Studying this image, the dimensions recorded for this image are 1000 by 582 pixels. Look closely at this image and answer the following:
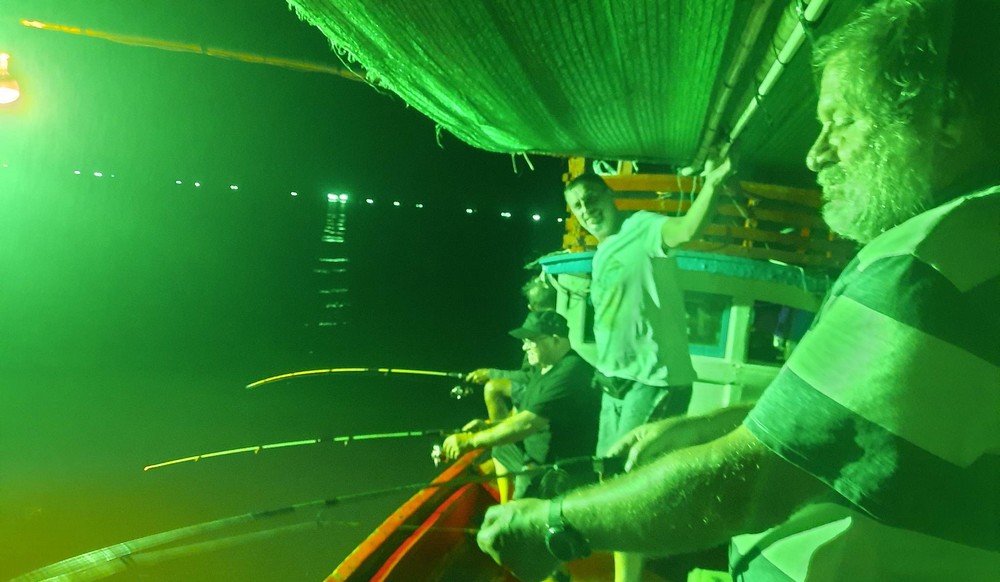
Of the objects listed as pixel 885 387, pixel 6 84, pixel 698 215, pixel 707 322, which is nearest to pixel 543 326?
pixel 698 215

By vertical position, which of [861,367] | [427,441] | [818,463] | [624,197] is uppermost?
[624,197]

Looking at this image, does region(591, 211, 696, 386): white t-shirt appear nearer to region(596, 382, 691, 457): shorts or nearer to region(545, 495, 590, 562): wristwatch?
region(596, 382, 691, 457): shorts

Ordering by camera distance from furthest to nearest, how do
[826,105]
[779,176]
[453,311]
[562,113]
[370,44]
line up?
1. [453,311]
2. [779,176]
3. [562,113]
4. [370,44]
5. [826,105]

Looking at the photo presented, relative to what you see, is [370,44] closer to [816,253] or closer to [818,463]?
[818,463]

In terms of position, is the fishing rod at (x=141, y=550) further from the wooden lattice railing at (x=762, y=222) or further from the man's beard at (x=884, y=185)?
the wooden lattice railing at (x=762, y=222)

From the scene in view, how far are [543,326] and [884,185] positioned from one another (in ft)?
10.6

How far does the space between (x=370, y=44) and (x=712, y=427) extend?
6.26ft

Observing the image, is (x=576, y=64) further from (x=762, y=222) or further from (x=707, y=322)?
(x=707, y=322)

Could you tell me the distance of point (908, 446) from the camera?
864mm

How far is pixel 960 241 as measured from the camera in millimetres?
872

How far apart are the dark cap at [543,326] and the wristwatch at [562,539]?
3.01 metres

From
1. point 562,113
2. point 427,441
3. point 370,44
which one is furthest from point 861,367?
point 427,441

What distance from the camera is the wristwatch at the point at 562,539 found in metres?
1.20

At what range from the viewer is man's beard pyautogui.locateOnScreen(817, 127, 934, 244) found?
1057 millimetres
